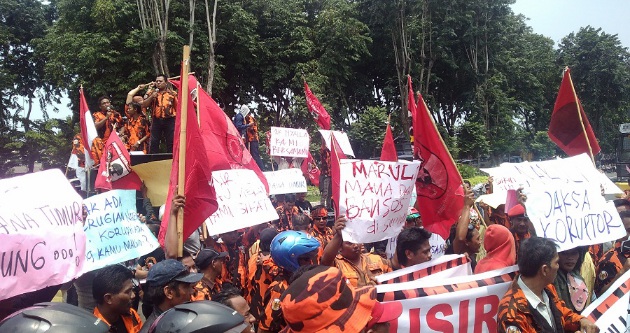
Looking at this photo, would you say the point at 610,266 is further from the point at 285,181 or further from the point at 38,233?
the point at 285,181

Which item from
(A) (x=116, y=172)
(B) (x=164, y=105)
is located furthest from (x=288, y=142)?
(A) (x=116, y=172)

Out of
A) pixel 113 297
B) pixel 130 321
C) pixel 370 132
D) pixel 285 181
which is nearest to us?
pixel 113 297

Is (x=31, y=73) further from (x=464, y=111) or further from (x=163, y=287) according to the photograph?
(x=163, y=287)

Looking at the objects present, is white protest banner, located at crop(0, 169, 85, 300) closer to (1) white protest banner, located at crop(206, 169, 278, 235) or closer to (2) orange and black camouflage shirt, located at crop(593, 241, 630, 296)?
(1) white protest banner, located at crop(206, 169, 278, 235)

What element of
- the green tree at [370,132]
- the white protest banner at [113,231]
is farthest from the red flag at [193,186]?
the green tree at [370,132]

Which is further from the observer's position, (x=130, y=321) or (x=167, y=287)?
(x=130, y=321)

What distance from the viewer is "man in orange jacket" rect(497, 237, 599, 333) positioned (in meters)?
2.75

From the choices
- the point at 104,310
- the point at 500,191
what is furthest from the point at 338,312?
the point at 500,191

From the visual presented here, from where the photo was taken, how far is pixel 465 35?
3075 centimetres

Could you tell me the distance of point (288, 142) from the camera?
12.0m

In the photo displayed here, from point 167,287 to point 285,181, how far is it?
6721mm

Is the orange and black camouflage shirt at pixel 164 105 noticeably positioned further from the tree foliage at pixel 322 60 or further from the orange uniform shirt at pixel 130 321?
the tree foliage at pixel 322 60

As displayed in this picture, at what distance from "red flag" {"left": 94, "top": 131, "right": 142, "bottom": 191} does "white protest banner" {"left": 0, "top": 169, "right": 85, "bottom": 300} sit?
296 centimetres

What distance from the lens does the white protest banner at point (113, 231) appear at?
421cm
